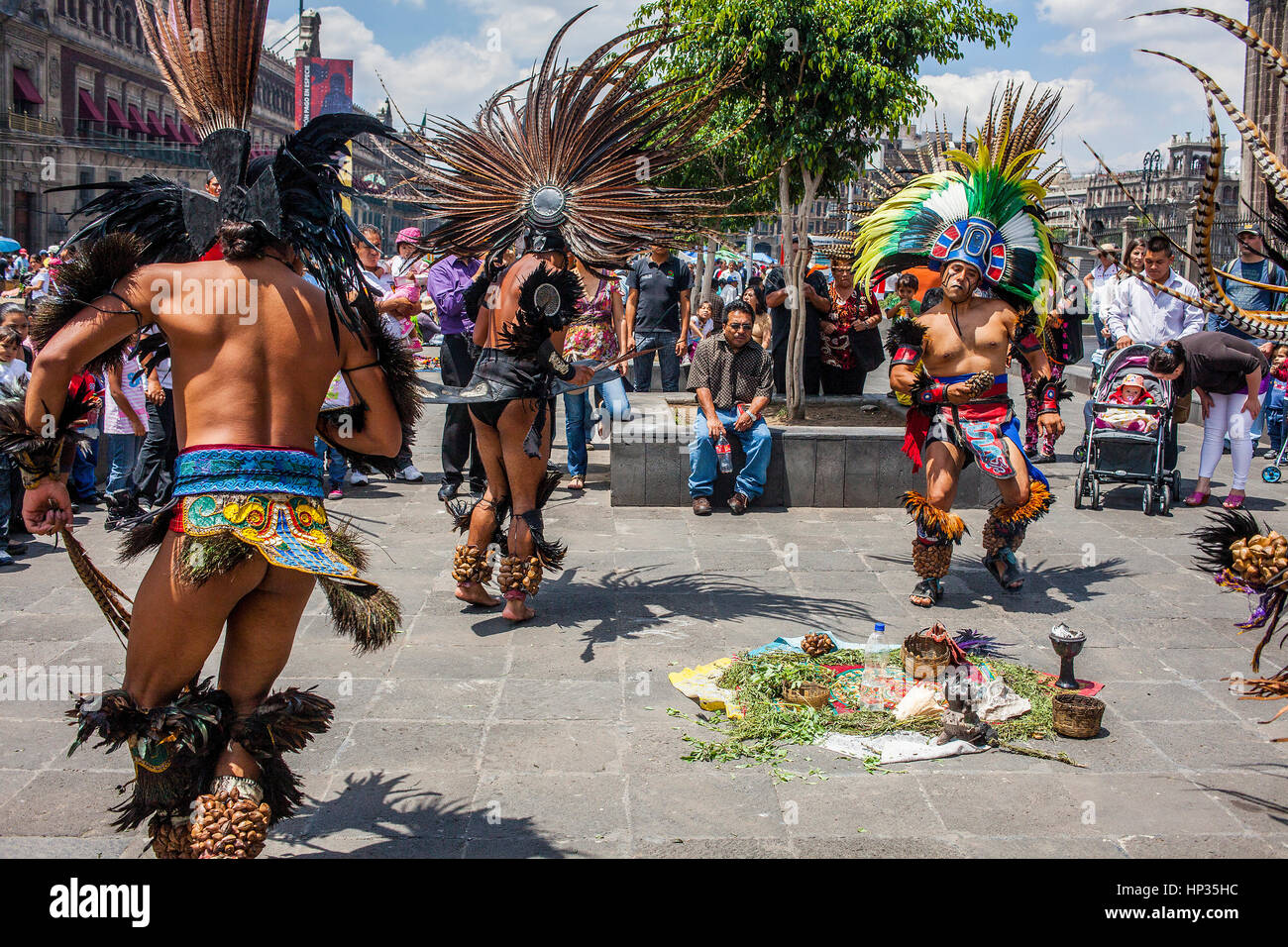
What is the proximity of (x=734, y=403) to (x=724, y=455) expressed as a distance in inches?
17.2

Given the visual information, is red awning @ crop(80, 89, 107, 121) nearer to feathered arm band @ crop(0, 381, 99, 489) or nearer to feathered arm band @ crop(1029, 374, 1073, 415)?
feathered arm band @ crop(1029, 374, 1073, 415)

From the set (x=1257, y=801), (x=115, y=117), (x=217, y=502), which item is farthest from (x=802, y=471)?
(x=115, y=117)

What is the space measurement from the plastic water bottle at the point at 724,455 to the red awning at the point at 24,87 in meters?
43.5

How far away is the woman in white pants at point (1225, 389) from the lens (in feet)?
29.5

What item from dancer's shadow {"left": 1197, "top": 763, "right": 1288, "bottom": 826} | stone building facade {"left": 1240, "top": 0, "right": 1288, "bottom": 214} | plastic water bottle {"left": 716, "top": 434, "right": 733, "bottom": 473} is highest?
stone building facade {"left": 1240, "top": 0, "right": 1288, "bottom": 214}

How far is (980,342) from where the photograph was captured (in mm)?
6477

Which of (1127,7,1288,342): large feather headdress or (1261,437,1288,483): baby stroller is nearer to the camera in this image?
(1127,7,1288,342): large feather headdress

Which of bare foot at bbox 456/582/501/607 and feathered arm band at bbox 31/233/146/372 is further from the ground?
feathered arm band at bbox 31/233/146/372

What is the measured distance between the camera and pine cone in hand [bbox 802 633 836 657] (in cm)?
525

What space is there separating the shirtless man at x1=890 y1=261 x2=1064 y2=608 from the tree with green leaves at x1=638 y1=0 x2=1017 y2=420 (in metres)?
2.99

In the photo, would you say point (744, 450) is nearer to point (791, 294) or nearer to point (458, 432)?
point (791, 294)

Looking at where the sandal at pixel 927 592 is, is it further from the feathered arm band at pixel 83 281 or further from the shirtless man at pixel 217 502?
the feathered arm band at pixel 83 281

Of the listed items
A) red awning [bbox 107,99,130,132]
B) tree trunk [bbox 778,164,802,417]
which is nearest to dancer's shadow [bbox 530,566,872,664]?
tree trunk [bbox 778,164,802,417]
